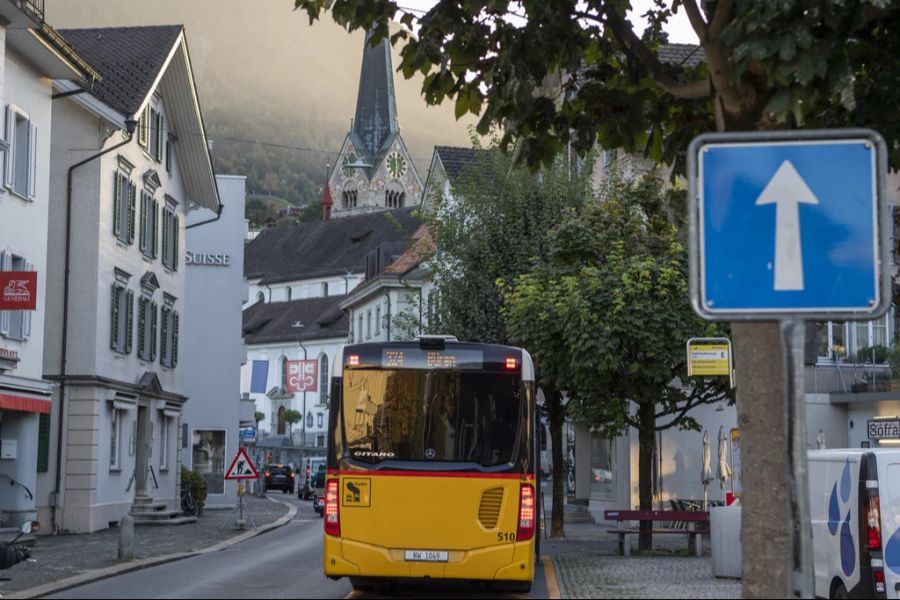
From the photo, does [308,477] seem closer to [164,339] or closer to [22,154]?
[164,339]

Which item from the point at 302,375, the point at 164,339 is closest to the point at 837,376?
the point at 164,339

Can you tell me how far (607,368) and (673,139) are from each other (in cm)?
1487

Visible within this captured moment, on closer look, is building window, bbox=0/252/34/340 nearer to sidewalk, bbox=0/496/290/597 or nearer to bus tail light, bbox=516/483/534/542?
sidewalk, bbox=0/496/290/597

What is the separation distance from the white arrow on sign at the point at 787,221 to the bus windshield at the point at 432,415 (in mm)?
11030

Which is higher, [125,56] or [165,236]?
[125,56]

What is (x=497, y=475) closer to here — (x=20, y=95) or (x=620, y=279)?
(x=620, y=279)

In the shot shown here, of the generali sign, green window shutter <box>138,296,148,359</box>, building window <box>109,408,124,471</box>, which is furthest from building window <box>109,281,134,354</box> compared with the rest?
the generali sign

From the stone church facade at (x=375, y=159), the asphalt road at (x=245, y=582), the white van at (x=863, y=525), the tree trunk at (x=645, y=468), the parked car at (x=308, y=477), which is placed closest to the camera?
the white van at (x=863, y=525)

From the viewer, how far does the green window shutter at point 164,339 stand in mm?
44312

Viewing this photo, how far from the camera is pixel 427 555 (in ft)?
51.8

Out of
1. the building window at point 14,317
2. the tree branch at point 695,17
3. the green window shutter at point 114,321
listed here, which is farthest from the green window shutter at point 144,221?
the tree branch at point 695,17

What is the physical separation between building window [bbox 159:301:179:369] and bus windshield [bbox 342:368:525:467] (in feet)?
94.7

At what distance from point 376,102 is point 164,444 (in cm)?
12403

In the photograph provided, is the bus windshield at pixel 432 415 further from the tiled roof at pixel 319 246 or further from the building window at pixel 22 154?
the tiled roof at pixel 319 246
